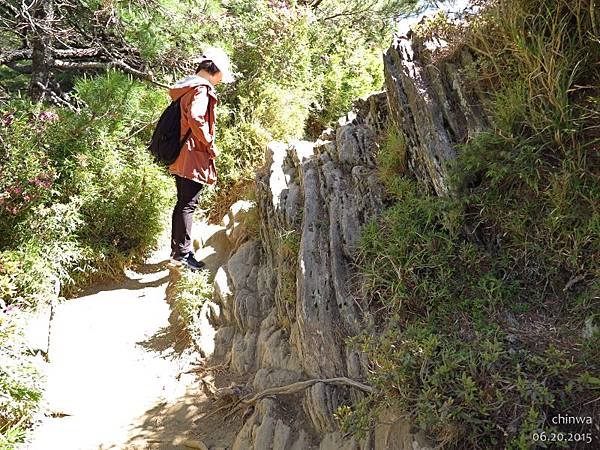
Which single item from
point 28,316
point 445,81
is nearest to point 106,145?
point 28,316

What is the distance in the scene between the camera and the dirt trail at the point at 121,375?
3.82 m

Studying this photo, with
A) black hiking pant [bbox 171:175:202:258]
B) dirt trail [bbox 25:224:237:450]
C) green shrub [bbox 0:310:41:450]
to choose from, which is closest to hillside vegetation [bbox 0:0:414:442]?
green shrub [bbox 0:310:41:450]

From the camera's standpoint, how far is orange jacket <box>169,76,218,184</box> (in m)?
4.90

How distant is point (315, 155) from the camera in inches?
205

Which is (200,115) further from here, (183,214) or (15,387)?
(15,387)

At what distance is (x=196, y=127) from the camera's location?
4934 millimetres

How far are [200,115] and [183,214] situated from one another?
100 centimetres

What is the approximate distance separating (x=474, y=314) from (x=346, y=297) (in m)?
0.94

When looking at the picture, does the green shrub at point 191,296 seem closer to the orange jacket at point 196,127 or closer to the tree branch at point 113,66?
the orange jacket at point 196,127

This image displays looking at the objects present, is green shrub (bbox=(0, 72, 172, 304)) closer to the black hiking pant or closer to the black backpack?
Result: the black hiking pant

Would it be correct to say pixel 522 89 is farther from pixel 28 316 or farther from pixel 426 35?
pixel 28 316

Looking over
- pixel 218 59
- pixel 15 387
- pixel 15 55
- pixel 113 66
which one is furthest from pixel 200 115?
pixel 15 55

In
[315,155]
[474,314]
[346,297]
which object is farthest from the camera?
[315,155]

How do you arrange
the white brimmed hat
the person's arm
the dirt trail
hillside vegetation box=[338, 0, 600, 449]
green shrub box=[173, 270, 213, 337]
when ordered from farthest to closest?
the white brimmed hat < the person's arm < green shrub box=[173, 270, 213, 337] < the dirt trail < hillside vegetation box=[338, 0, 600, 449]
